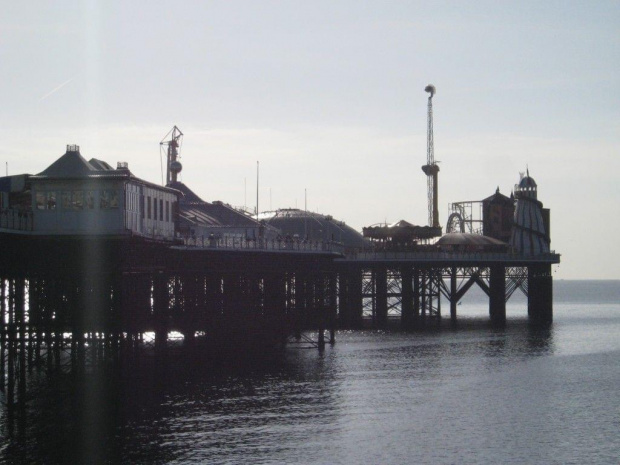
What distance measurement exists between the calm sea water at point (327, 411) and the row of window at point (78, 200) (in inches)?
466

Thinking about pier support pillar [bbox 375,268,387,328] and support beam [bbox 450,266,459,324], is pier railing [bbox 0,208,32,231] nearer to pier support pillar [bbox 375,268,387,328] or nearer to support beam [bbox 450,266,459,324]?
pier support pillar [bbox 375,268,387,328]

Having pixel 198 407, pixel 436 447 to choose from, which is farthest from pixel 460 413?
pixel 198 407

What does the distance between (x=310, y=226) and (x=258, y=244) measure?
56.4 meters

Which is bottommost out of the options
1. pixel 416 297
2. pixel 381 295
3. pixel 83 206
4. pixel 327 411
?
pixel 327 411

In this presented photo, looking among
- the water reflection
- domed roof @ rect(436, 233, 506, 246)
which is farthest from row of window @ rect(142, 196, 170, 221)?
domed roof @ rect(436, 233, 506, 246)

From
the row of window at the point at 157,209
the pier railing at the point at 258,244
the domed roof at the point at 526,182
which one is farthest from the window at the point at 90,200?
the domed roof at the point at 526,182

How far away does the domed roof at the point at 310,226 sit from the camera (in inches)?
6663

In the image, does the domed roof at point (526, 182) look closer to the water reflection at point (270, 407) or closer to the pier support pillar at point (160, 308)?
the water reflection at point (270, 407)

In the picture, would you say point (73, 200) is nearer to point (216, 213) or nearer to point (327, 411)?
point (327, 411)

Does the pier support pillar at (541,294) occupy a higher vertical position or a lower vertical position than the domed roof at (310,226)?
lower

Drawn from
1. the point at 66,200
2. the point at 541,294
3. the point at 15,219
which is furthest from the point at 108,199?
the point at 541,294

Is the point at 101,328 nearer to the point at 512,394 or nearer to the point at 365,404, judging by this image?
the point at 365,404

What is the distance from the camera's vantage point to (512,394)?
3221 inches

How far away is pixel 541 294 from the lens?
177m
